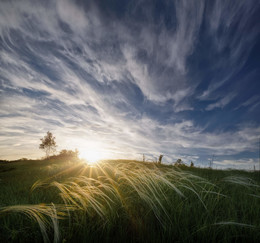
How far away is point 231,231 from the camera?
1458 millimetres

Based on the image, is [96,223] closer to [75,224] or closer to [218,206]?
[75,224]

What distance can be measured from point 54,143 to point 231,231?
44597 millimetres

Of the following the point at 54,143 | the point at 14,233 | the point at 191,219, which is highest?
the point at 54,143

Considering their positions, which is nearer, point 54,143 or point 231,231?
point 231,231

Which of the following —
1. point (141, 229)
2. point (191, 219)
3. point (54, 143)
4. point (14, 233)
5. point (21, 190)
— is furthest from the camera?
point (54, 143)

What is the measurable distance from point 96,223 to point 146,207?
65cm

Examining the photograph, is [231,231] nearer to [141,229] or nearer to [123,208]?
[141,229]

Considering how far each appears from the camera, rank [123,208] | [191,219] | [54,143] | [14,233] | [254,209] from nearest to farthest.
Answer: [14,233] < [191,219] < [123,208] < [254,209] < [54,143]

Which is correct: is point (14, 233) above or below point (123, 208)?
below

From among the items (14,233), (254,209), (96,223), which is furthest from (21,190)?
(254,209)

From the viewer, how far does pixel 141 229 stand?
1.43 meters

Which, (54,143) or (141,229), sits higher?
(54,143)

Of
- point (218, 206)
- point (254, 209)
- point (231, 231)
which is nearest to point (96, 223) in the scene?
point (231, 231)

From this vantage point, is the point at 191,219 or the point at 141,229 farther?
the point at 191,219
